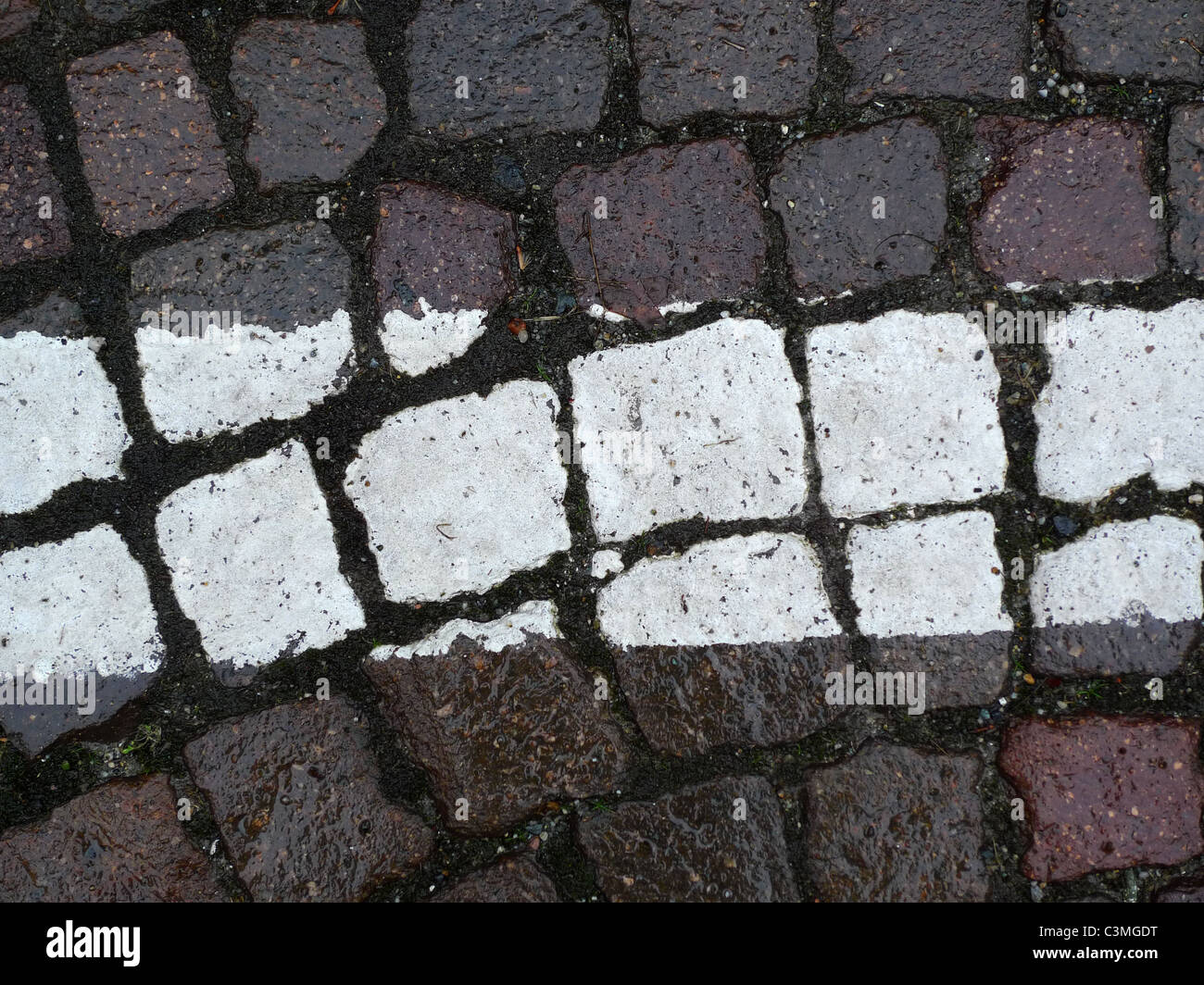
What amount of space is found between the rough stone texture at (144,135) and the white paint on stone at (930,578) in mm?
1773

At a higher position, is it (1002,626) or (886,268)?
(886,268)

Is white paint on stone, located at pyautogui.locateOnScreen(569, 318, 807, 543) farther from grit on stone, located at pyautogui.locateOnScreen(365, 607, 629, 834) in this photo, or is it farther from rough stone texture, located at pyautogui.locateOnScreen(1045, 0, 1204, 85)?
rough stone texture, located at pyautogui.locateOnScreen(1045, 0, 1204, 85)

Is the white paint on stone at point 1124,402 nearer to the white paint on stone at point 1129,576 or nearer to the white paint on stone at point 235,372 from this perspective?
the white paint on stone at point 1129,576

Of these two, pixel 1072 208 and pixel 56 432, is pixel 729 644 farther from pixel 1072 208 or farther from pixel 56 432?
pixel 56 432

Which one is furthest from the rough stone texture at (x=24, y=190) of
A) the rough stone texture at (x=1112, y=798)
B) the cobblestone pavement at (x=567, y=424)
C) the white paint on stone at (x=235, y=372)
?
the rough stone texture at (x=1112, y=798)

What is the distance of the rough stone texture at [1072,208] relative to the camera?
191cm

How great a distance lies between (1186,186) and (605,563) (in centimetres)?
Result: 163

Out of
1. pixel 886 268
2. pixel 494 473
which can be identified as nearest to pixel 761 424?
pixel 886 268

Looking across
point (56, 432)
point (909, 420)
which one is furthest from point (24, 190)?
point (909, 420)

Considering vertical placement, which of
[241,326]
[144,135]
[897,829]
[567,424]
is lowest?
[897,829]

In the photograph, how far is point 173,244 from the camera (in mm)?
1933

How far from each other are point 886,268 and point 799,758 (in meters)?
1.18

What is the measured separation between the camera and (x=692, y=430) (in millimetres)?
1925

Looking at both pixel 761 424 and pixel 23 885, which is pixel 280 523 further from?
pixel 761 424
